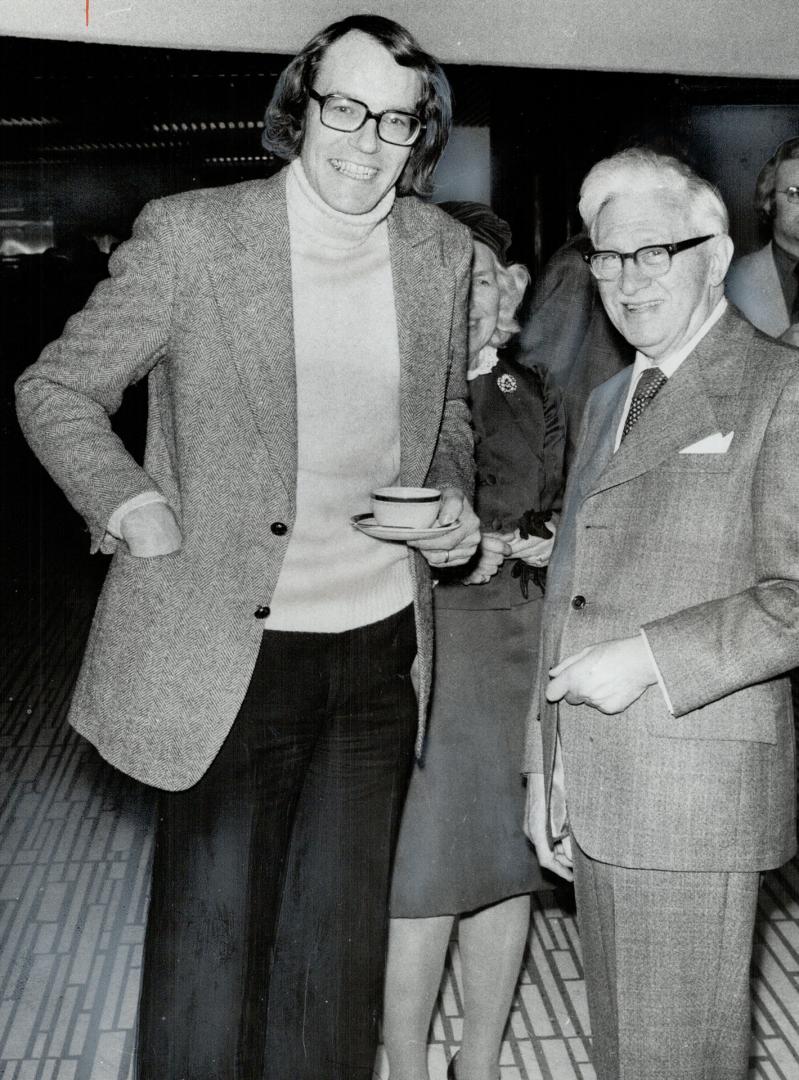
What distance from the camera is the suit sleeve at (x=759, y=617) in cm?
146

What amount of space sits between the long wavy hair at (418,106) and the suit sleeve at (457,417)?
0.16 m

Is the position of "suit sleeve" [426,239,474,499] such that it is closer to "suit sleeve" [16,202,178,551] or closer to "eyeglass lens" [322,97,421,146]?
"eyeglass lens" [322,97,421,146]

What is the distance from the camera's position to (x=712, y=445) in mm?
1547

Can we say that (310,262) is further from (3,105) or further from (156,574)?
(3,105)

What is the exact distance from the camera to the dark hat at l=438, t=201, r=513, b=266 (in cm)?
241

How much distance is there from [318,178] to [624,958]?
115cm

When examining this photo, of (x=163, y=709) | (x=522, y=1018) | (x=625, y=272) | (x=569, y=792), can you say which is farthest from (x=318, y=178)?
(x=522, y=1018)

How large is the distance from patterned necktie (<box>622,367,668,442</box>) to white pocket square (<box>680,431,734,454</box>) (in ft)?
0.37

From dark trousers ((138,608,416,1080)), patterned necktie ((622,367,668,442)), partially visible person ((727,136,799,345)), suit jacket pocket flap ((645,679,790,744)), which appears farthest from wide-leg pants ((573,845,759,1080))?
partially visible person ((727,136,799,345))

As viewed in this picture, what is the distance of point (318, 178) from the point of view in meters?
1.64

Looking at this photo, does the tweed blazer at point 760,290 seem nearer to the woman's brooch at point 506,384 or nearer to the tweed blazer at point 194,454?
the woman's brooch at point 506,384

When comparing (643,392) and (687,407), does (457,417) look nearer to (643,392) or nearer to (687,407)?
(643,392)

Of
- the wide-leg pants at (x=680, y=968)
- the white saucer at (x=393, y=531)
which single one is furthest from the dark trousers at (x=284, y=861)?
the wide-leg pants at (x=680, y=968)

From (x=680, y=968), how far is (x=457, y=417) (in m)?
0.92
